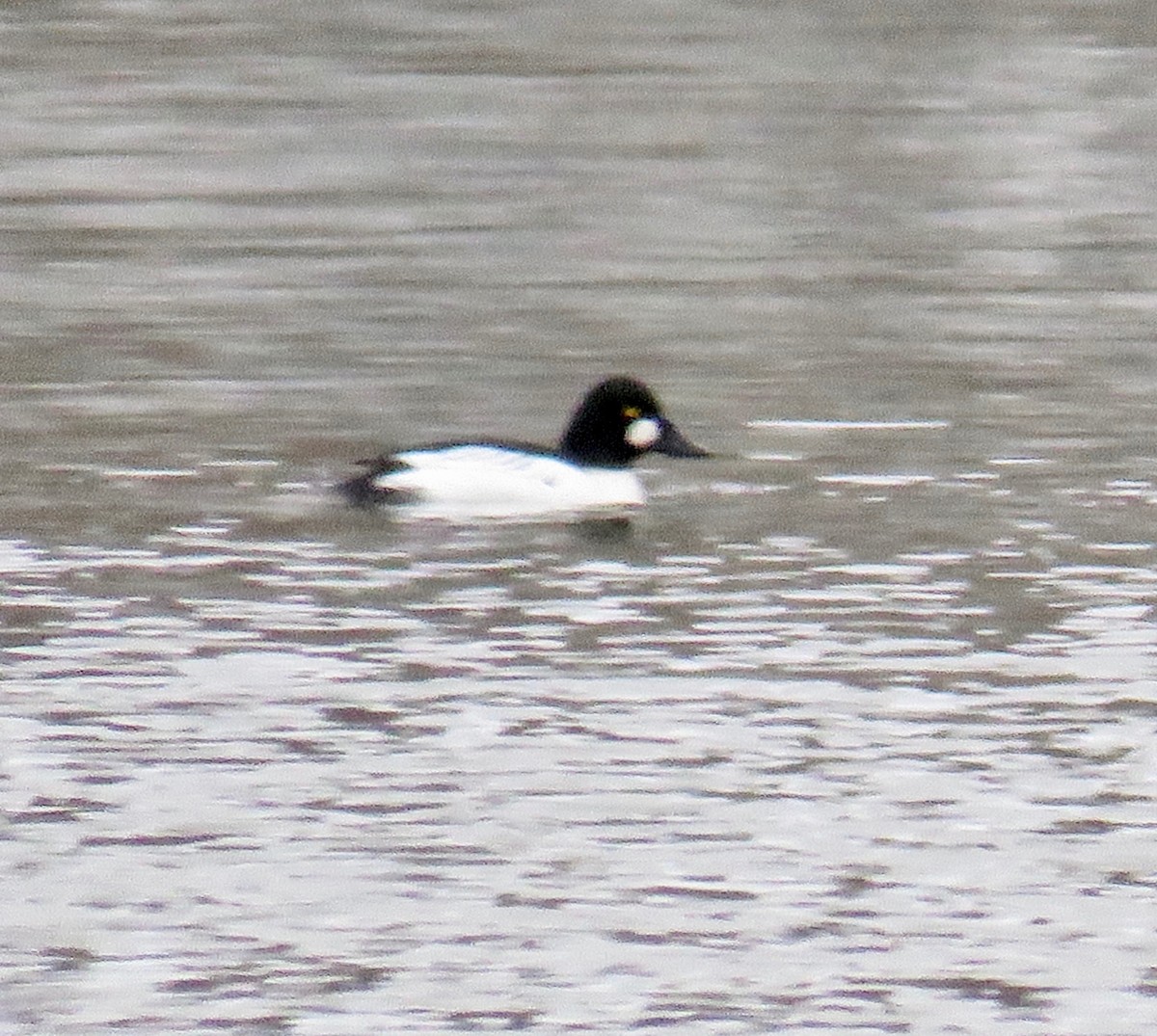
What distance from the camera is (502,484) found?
15297 mm

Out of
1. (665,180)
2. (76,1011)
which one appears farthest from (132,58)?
(76,1011)

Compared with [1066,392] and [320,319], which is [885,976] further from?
[320,319]

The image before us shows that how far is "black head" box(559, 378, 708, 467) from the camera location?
15750 millimetres

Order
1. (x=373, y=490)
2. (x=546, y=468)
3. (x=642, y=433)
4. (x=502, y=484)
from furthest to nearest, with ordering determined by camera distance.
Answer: (x=642, y=433) < (x=546, y=468) < (x=502, y=484) < (x=373, y=490)

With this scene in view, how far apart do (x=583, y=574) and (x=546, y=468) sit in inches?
60.5

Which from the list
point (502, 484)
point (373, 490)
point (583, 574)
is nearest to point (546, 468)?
point (502, 484)

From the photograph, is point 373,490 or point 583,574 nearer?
point 583,574

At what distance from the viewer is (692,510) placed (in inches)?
606

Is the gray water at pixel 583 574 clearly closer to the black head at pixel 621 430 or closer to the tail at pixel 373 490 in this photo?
the tail at pixel 373 490

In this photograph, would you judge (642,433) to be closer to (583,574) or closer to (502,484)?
(502,484)

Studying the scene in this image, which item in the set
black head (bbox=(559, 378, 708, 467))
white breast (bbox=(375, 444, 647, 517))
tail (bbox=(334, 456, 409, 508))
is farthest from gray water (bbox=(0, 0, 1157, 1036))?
black head (bbox=(559, 378, 708, 467))

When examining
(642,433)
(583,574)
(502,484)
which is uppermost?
(642,433)

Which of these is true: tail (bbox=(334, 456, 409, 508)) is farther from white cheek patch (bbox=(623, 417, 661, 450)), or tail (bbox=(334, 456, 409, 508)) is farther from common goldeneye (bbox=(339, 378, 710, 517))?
white cheek patch (bbox=(623, 417, 661, 450))

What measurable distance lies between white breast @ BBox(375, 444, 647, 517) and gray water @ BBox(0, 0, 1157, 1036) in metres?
0.24
